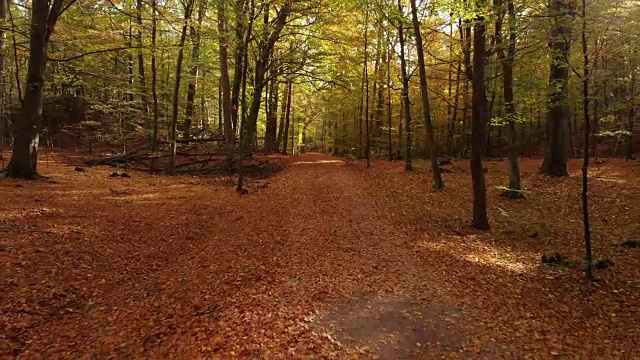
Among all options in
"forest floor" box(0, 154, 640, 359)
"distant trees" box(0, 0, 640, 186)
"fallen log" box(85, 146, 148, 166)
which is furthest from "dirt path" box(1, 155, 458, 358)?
"fallen log" box(85, 146, 148, 166)

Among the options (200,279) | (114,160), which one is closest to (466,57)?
(200,279)

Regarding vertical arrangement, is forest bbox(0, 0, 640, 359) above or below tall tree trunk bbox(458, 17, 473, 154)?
below

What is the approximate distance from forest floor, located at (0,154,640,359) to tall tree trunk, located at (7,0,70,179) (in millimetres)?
967

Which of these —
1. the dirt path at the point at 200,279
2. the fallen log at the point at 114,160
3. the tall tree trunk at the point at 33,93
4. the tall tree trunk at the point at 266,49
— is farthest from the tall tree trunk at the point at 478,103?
the fallen log at the point at 114,160

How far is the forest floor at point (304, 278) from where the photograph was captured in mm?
4766

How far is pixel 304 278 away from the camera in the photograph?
21.8 feet

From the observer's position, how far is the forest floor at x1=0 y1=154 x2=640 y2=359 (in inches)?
188

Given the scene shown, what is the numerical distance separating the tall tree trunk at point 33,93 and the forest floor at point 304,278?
3.17 ft

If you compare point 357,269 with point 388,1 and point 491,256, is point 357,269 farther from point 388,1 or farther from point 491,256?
point 388,1

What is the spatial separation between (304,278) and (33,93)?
1082 cm

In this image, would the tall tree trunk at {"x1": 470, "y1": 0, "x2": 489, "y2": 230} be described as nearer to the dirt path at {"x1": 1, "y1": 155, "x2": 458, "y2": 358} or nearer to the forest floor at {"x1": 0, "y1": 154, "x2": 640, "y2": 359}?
the forest floor at {"x1": 0, "y1": 154, "x2": 640, "y2": 359}

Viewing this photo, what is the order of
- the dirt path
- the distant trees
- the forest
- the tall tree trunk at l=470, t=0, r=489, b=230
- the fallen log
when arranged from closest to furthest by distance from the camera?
the dirt path
the forest
the tall tree trunk at l=470, t=0, r=489, b=230
the distant trees
the fallen log

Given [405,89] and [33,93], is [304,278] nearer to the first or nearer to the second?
[33,93]

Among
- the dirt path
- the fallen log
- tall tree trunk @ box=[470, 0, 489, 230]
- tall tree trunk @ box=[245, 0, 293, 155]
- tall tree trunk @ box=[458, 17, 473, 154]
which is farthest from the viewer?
the fallen log
